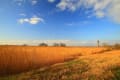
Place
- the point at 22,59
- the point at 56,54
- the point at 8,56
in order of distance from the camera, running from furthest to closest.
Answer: the point at 56,54 < the point at 22,59 < the point at 8,56

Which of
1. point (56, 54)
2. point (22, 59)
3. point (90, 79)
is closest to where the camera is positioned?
point (90, 79)

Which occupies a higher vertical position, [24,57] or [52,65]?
[24,57]

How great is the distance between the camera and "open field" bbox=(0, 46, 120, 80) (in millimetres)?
12566

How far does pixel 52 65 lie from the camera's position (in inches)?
803

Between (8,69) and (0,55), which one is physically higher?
(0,55)

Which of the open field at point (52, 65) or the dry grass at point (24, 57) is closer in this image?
the open field at point (52, 65)

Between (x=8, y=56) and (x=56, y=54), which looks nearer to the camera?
(x=8, y=56)

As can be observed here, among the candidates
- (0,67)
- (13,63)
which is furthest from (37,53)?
(0,67)

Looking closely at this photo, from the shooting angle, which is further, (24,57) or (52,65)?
(24,57)

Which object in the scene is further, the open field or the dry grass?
the dry grass

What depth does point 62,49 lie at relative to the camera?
108 feet

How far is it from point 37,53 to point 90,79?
14.8m

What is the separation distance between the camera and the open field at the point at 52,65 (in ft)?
41.2

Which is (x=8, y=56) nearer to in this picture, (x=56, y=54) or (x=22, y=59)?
(x=22, y=59)
